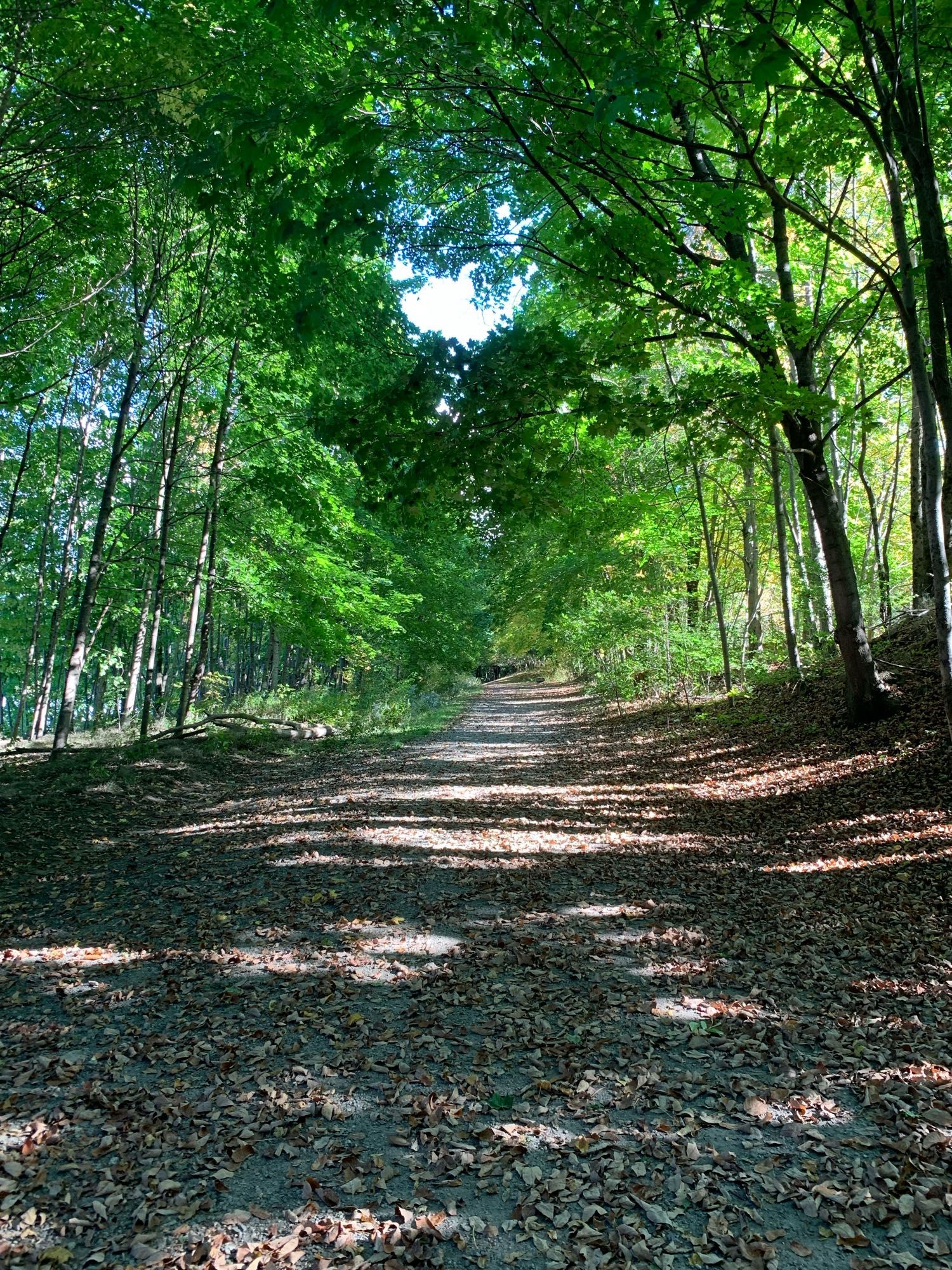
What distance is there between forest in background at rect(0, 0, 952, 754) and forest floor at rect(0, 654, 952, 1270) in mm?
2792

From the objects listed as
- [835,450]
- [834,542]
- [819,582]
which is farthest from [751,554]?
[834,542]

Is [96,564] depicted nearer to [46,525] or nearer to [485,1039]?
[46,525]

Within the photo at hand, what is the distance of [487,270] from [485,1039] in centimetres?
1033

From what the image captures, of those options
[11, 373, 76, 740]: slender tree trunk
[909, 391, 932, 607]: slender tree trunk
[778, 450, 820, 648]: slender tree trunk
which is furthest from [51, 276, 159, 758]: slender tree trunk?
[909, 391, 932, 607]: slender tree trunk

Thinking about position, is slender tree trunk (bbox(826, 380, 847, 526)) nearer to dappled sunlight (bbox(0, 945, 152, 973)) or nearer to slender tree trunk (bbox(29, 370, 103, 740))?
dappled sunlight (bbox(0, 945, 152, 973))

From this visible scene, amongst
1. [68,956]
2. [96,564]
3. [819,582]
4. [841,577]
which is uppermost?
[96,564]

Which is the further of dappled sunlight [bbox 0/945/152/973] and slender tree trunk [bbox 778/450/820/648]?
Answer: slender tree trunk [bbox 778/450/820/648]

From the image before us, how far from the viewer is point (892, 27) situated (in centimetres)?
469

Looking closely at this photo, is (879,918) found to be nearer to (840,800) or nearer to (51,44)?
(840,800)

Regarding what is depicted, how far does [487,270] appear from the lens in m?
10.4

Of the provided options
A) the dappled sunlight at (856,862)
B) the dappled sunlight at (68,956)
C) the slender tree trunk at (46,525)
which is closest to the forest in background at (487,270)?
the slender tree trunk at (46,525)

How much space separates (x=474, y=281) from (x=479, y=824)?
332 inches

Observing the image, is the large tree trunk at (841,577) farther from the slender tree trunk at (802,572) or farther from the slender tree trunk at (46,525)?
the slender tree trunk at (46,525)

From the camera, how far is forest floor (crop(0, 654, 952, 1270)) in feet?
8.09
